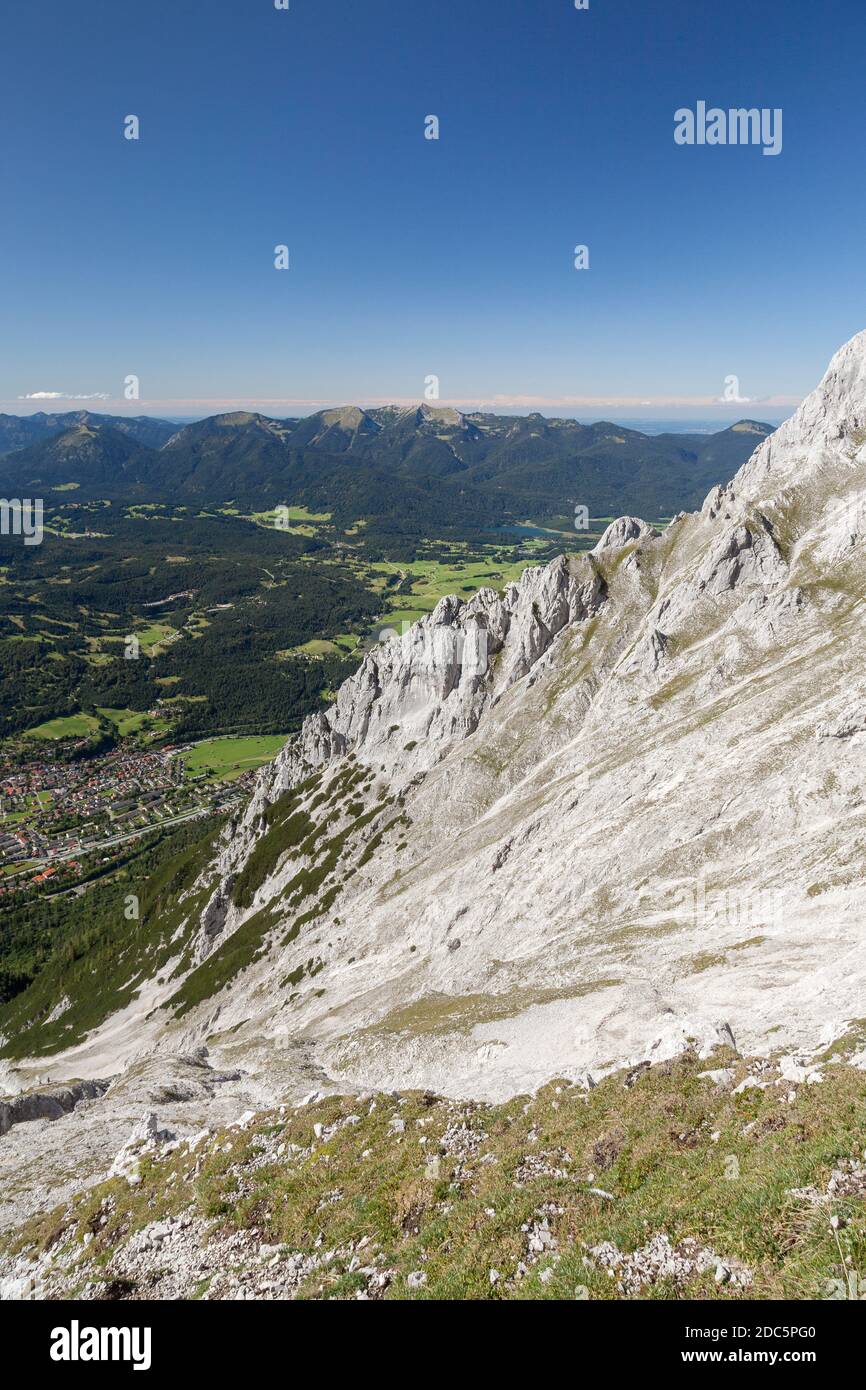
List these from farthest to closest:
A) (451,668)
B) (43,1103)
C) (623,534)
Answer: (623,534)
(451,668)
(43,1103)

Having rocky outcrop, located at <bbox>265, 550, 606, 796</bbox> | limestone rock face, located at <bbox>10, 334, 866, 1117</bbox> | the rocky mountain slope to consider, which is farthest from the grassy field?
rocky outcrop, located at <bbox>265, 550, 606, 796</bbox>

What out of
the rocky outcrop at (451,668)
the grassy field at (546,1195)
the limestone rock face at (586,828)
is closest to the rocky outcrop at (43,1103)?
the limestone rock face at (586,828)

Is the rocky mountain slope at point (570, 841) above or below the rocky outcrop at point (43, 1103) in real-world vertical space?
above

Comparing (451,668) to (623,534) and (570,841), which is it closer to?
(623,534)

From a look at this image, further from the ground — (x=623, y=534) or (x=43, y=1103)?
(x=623, y=534)

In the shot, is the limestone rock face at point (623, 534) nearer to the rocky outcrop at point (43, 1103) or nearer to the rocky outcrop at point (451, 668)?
the rocky outcrop at point (451, 668)

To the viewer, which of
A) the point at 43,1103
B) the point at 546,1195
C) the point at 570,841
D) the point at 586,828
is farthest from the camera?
the point at 586,828

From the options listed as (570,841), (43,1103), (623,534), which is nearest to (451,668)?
(623,534)
